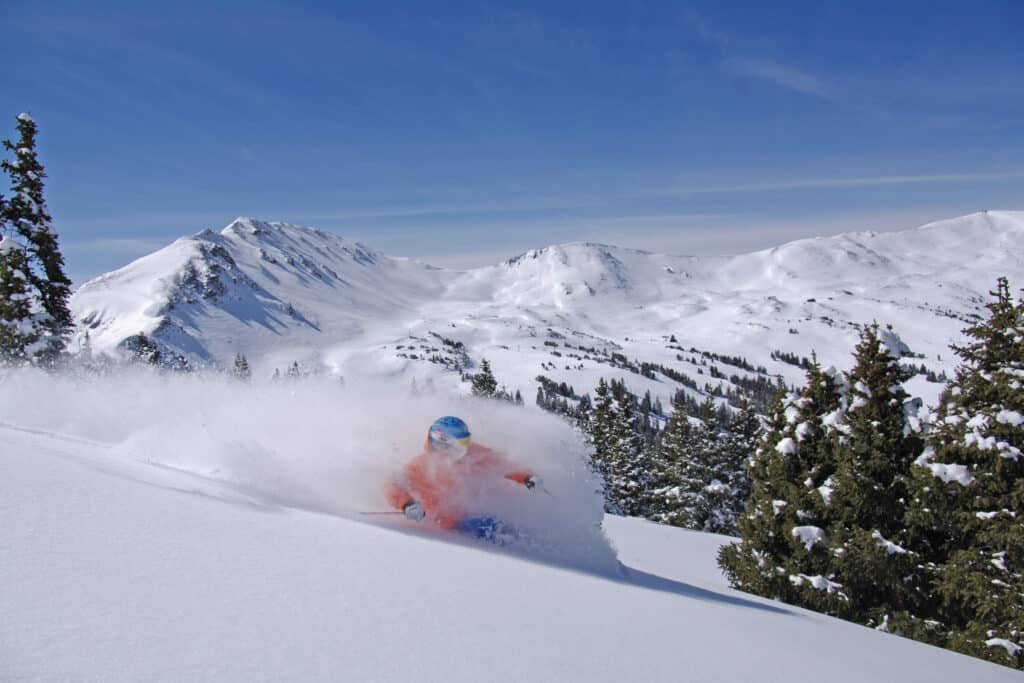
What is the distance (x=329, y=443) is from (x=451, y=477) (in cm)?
243

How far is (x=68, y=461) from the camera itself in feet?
20.7

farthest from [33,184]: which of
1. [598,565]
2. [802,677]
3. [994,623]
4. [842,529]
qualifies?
[994,623]

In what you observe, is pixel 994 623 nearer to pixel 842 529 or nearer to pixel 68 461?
pixel 842 529

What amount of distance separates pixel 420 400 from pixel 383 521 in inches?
160

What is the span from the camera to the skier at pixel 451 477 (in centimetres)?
909

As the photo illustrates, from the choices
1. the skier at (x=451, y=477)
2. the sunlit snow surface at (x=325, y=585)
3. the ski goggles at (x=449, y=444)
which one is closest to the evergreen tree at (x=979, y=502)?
the sunlit snow surface at (x=325, y=585)

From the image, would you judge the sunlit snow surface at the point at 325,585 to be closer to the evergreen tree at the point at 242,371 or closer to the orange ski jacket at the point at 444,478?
the orange ski jacket at the point at 444,478

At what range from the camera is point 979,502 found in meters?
13.0

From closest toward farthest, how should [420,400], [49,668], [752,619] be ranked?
[49,668] → [752,619] → [420,400]

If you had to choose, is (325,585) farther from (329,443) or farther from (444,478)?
(329,443)

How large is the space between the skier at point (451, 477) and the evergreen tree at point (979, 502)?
10461 millimetres

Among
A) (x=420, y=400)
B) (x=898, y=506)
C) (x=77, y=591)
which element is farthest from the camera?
(x=898, y=506)

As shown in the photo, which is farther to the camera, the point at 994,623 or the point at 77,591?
the point at 994,623

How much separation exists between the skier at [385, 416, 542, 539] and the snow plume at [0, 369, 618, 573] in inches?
7.8
